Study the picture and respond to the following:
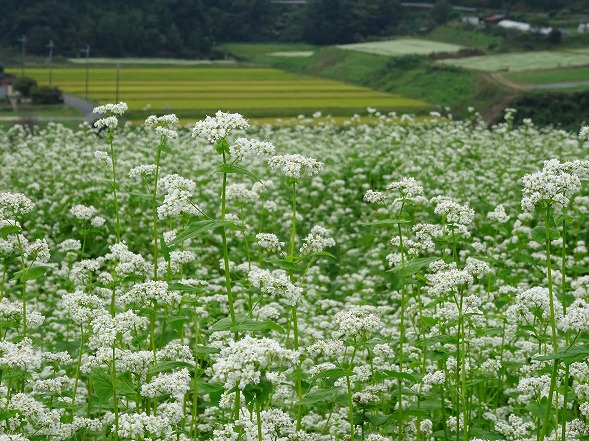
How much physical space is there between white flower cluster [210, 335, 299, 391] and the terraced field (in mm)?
27202

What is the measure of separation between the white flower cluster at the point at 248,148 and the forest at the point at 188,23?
125 feet

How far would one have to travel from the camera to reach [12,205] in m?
5.82

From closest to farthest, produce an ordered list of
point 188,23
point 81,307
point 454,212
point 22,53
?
point 81,307, point 454,212, point 22,53, point 188,23

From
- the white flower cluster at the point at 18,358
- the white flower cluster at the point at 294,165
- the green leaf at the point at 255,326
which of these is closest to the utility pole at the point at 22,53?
the white flower cluster at the point at 294,165

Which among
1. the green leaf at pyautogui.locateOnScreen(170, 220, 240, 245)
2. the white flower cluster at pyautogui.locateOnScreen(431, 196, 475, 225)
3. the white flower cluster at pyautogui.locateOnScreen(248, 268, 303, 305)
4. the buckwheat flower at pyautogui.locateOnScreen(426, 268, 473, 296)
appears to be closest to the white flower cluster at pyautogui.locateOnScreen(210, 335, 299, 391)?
the green leaf at pyautogui.locateOnScreen(170, 220, 240, 245)

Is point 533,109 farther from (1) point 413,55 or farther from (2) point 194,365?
(2) point 194,365

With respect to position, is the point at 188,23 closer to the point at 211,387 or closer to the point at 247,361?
the point at 211,387

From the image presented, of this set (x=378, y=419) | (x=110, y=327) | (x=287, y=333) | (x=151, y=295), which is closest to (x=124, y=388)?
(x=110, y=327)

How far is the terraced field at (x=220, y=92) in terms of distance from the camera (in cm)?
3294

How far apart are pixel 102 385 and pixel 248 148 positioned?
153cm

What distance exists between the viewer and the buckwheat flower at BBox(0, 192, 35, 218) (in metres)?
5.78

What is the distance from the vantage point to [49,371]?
693 centimetres

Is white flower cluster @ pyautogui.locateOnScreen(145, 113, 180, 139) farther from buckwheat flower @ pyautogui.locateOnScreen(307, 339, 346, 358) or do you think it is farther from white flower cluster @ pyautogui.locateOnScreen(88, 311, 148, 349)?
buckwheat flower @ pyautogui.locateOnScreen(307, 339, 346, 358)

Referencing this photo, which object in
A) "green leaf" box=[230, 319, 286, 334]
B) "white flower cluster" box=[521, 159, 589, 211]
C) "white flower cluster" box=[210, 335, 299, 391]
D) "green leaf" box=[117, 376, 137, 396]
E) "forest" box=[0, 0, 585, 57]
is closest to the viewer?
"white flower cluster" box=[210, 335, 299, 391]
